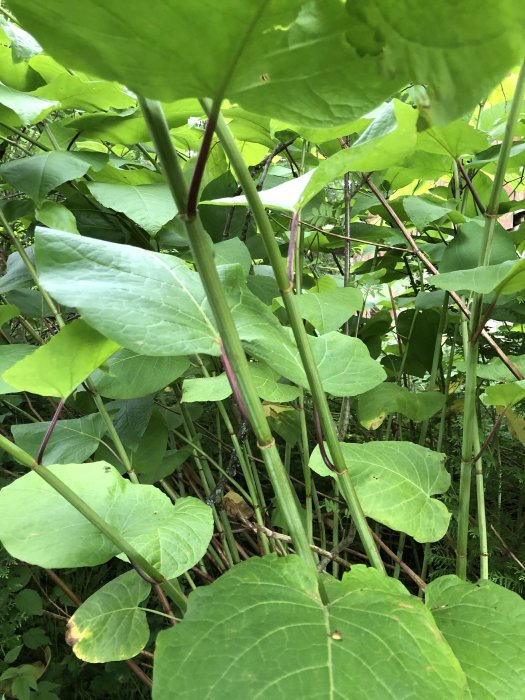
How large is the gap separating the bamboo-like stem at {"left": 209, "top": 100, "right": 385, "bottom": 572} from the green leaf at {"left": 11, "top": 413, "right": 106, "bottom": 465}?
0.37 meters

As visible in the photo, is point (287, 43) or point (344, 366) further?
point (344, 366)

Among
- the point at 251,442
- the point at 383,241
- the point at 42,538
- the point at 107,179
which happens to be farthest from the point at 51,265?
the point at 383,241

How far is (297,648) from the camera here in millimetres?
254

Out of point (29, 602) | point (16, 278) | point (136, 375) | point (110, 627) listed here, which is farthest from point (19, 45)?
point (29, 602)

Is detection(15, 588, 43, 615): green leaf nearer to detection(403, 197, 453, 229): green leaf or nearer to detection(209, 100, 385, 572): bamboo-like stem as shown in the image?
detection(209, 100, 385, 572): bamboo-like stem

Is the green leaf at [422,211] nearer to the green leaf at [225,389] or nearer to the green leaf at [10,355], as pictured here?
the green leaf at [225,389]

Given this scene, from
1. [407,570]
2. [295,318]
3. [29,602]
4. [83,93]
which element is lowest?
[29,602]

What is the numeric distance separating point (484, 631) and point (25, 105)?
719mm

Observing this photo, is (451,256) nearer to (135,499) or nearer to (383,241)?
(383,241)

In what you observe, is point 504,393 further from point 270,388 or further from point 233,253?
point 233,253

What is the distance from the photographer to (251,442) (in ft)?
3.29

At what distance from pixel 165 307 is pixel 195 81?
0.55 ft

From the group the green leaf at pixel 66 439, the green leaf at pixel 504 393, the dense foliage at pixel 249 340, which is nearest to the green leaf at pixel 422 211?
the dense foliage at pixel 249 340

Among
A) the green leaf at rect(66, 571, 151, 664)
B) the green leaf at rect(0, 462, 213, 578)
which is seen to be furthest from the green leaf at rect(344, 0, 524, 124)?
the green leaf at rect(66, 571, 151, 664)
